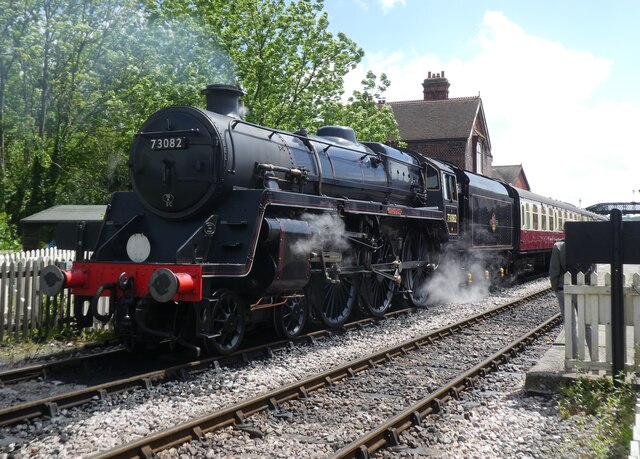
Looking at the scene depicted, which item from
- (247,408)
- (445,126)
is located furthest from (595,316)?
(445,126)

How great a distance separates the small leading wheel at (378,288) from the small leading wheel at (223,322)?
3.58 m

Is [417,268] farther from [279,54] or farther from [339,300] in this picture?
[279,54]

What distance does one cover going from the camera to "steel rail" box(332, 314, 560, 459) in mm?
4254

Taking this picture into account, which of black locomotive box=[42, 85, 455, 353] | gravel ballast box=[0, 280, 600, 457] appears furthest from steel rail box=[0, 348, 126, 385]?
gravel ballast box=[0, 280, 600, 457]

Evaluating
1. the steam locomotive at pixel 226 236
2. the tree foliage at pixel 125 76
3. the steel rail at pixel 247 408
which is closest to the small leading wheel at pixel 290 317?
the steam locomotive at pixel 226 236

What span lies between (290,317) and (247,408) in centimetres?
370

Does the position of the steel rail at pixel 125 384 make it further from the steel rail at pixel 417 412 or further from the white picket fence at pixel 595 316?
the white picket fence at pixel 595 316

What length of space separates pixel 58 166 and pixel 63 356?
22326mm

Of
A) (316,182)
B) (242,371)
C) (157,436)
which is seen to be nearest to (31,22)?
(316,182)

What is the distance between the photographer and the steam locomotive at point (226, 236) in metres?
7.05

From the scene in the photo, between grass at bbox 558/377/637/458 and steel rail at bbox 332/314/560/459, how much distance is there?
1018mm

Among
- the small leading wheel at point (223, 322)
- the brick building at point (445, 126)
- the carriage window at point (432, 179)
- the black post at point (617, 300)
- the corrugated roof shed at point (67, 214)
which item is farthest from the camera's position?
the brick building at point (445, 126)

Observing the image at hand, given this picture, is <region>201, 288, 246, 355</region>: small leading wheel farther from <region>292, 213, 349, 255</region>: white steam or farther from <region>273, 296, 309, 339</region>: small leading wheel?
<region>292, 213, 349, 255</region>: white steam

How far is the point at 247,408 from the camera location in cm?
528
